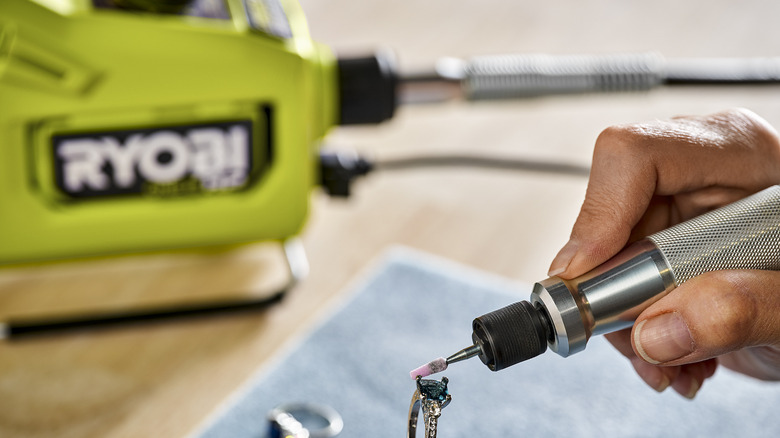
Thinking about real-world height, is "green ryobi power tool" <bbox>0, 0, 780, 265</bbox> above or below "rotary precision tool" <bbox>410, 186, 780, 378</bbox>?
above

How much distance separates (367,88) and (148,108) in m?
0.15

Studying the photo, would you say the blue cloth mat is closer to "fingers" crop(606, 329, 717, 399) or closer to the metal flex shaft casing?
"fingers" crop(606, 329, 717, 399)

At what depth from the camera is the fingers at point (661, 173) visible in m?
0.41

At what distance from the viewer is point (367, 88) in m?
0.59

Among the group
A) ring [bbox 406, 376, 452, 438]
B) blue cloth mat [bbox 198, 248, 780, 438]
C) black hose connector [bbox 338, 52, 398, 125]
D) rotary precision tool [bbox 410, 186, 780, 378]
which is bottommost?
blue cloth mat [bbox 198, 248, 780, 438]

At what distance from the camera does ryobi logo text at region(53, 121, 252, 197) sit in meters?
0.53

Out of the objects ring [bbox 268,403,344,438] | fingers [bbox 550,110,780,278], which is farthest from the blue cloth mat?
fingers [bbox 550,110,780,278]

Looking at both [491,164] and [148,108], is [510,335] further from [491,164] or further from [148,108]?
[491,164]

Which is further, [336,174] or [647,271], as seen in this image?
[336,174]

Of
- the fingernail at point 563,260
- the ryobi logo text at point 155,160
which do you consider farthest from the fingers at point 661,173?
the ryobi logo text at point 155,160

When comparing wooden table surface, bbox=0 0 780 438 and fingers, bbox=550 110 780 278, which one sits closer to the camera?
fingers, bbox=550 110 780 278

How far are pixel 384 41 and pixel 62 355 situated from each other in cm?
56

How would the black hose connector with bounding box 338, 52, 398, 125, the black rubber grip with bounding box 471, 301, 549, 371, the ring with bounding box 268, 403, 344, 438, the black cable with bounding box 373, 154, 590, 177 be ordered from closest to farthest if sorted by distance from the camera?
the black rubber grip with bounding box 471, 301, 549, 371
the ring with bounding box 268, 403, 344, 438
the black hose connector with bounding box 338, 52, 398, 125
the black cable with bounding box 373, 154, 590, 177

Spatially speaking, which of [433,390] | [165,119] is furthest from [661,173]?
[165,119]
